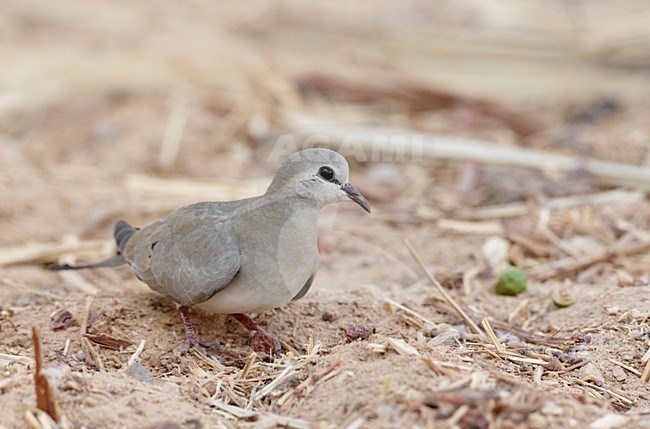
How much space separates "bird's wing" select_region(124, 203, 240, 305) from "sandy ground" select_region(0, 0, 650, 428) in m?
0.23

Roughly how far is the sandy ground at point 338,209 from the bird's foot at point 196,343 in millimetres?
56

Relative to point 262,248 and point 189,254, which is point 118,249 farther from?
point 262,248

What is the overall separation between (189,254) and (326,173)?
2.41ft

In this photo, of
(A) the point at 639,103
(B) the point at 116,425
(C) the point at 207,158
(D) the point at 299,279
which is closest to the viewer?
(B) the point at 116,425

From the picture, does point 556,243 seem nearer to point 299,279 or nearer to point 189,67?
point 299,279

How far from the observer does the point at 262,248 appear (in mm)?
3607

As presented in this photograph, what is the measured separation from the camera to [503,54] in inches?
348

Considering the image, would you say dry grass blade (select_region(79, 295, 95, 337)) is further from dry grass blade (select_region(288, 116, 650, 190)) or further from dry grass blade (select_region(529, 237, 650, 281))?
dry grass blade (select_region(288, 116, 650, 190))

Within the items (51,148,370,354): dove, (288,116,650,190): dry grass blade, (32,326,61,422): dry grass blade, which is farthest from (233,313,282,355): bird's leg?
(288,116,650,190): dry grass blade

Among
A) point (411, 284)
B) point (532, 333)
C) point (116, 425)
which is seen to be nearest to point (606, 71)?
point (411, 284)

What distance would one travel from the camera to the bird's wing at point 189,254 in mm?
3580

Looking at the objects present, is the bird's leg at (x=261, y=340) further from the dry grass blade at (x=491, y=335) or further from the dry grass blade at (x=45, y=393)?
the dry grass blade at (x=45, y=393)

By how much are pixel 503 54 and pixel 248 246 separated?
5982 mm

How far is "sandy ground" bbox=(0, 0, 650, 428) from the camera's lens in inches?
115
